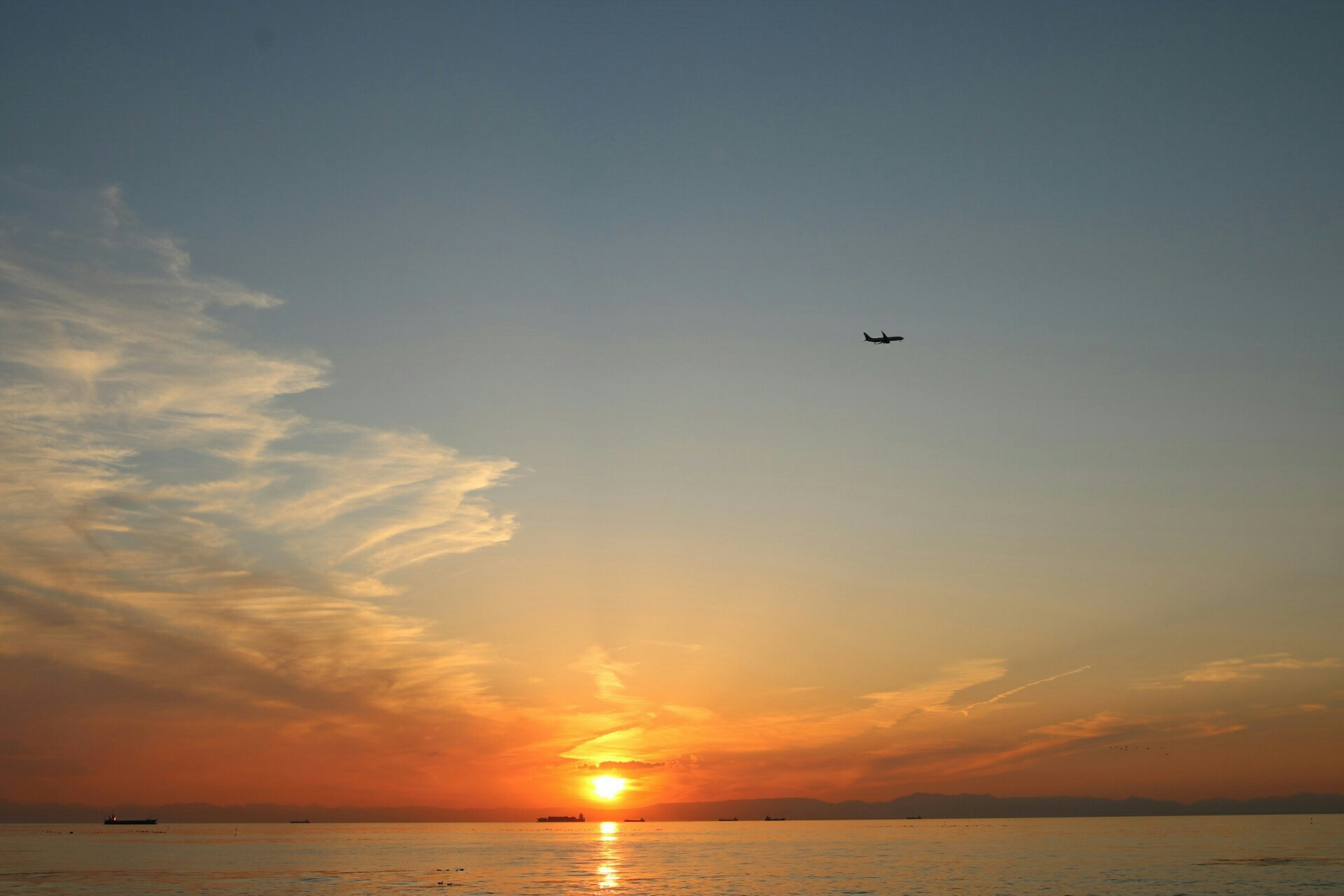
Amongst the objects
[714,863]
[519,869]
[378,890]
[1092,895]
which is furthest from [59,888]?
[1092,895]

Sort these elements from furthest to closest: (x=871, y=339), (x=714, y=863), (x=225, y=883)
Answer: (x=714, y=863) < (x=871, y=339) < (x=225, y=883)

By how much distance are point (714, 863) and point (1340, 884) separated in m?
107

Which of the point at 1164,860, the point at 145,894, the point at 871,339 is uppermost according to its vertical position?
the point at 871,339

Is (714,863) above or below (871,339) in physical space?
below

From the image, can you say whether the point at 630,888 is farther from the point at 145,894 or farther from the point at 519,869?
the point at 145,894

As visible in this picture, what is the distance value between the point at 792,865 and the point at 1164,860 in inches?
2736

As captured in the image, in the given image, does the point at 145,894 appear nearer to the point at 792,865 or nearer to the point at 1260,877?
the point at 792,865

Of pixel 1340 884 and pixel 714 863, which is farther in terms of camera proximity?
pixel 714 863

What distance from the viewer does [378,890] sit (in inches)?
5157

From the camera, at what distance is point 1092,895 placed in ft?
400

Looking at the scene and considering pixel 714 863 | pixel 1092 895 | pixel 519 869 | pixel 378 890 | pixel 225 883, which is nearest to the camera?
pixel 1092 895

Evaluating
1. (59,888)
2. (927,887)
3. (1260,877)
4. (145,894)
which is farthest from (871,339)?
(59,888)

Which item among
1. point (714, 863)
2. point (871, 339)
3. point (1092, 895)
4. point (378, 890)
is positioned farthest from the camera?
point (714, 863)

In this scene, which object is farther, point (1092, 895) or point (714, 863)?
point (714, 863)
